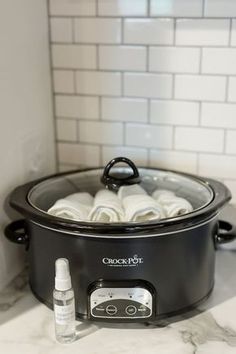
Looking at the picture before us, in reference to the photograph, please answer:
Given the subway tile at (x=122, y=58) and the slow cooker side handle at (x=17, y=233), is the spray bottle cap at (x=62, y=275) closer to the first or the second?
the slow cooker side handle at (x=17, y=233)

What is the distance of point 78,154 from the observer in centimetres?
132

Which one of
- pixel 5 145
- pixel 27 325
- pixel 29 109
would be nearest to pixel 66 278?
pixel 27 325

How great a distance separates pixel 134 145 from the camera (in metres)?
1.27

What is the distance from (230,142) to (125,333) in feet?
1.61

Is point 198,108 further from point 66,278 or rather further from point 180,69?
point 66,278

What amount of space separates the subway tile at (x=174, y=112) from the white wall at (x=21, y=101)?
0.26 meters

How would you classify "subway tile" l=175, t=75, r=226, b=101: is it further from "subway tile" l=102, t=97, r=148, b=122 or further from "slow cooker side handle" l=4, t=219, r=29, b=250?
"slow cooker side handle" l=4, t=219, r=29, b=250

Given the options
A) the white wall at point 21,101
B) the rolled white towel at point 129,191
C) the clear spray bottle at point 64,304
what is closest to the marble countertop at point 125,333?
the clear spray bottle at point 64,304

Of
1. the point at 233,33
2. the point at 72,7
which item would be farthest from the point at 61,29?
the point at 233,33

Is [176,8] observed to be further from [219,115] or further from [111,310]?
[111,310]

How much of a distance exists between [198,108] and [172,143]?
10 centimetres

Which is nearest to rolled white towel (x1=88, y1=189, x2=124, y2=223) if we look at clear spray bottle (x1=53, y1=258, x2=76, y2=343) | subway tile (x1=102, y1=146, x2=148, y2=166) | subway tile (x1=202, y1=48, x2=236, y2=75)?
clear spray bottle (x1=53, y1=258, x2=76, y2=343)

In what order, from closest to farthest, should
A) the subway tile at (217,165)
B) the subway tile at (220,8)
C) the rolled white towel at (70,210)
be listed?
1. the rolled white towel at (70,210)
2. the subway tile at (220,8)
3. the subway tile at (217,165)

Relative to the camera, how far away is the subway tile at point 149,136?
1.24 m
